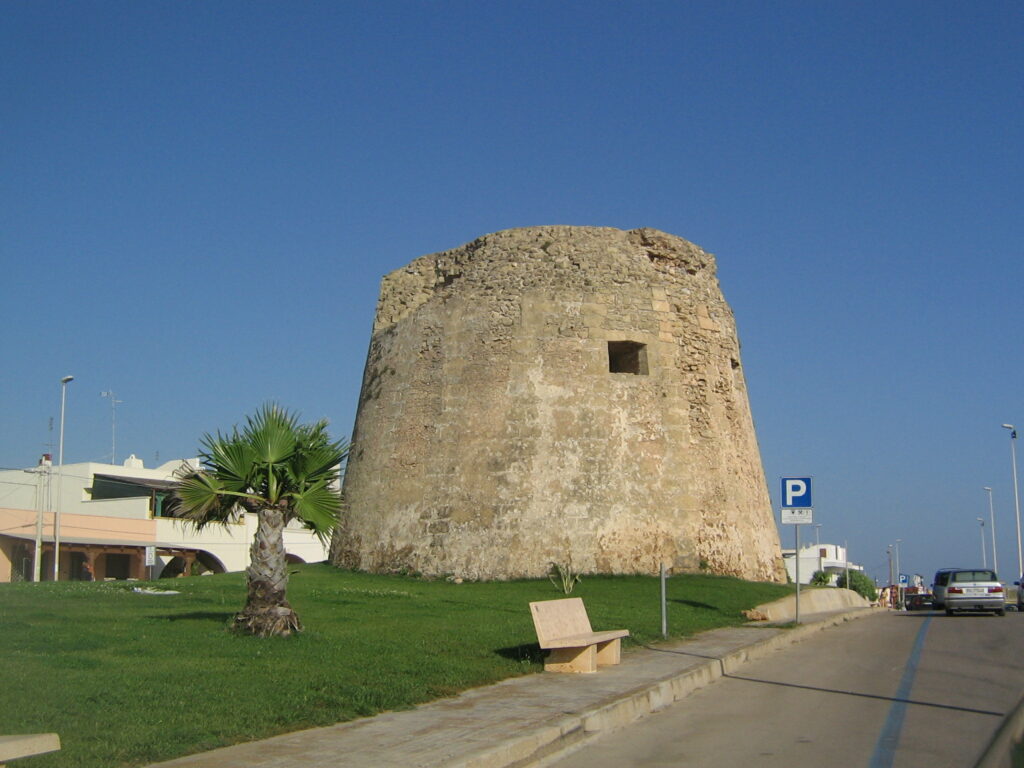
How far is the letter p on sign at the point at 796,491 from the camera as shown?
1717cm

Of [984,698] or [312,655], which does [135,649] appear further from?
[984,698]

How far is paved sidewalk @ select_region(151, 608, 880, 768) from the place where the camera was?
20.2ft

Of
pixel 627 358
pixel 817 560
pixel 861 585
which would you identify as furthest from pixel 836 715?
pixel 817 560

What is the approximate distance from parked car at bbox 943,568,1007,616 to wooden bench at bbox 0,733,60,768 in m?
24.4

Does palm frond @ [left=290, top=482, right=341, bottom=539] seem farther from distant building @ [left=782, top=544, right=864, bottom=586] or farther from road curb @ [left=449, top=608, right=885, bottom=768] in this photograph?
distant building @ [left=782, top=544, right=864, bottom=586]

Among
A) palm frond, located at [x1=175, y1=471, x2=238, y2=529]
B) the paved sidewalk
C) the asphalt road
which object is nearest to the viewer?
the paved sidewalk

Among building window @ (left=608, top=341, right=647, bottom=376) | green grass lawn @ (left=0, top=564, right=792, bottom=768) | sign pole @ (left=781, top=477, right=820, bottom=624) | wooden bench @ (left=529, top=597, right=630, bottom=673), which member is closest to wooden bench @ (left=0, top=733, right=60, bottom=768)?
green grass lawn @ (left=0, top=564, right=792, bottom=768)

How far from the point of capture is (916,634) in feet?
58.1

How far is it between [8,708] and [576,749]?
3.81 metres

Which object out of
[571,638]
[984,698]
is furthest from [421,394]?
[984,698]

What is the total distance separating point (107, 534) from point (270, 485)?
106 ft

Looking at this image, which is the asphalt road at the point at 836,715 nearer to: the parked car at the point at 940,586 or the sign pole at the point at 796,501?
the sign pole at the point at 796,501

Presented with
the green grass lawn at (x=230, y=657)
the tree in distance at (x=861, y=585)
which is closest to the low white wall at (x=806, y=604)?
the green grass lawn at (x=230, y=657)

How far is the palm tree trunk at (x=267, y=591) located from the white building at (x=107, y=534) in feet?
79.7
